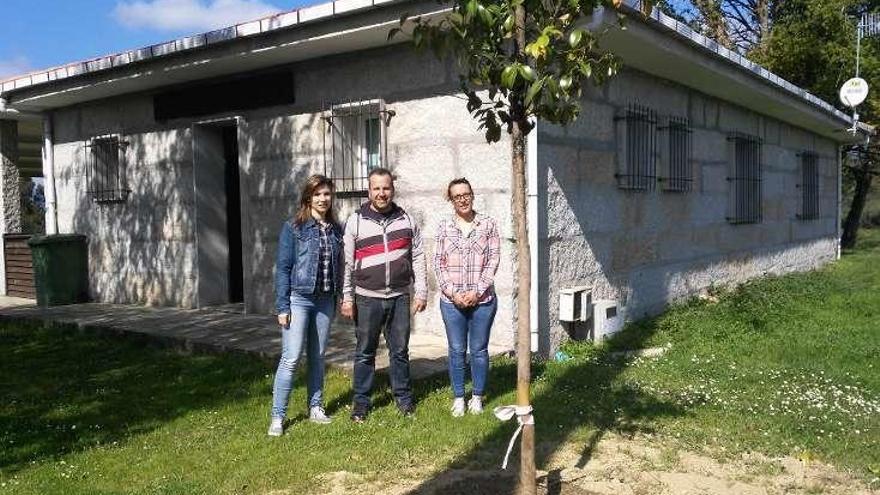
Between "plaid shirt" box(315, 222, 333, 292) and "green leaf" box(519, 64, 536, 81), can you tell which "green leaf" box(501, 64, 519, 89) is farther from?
"plaid shirt" box(315, 222, 333, 292)

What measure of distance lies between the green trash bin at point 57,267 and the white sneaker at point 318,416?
21.2ft

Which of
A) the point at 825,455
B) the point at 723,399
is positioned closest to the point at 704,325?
the point at 723,399

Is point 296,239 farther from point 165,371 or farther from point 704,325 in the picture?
point 704,325

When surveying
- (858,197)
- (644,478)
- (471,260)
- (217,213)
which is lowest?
(644,478)

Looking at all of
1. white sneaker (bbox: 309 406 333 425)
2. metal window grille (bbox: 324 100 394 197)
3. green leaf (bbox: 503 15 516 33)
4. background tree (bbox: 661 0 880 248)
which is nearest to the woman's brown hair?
white sneaker (bbox: 309 406 333 425)

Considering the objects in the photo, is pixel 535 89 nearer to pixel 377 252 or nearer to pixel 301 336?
pixel 377 252

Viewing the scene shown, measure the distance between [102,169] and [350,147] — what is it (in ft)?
14.4

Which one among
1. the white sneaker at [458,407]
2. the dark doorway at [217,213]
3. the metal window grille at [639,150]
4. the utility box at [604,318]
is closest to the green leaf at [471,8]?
the white sneaker at [458,407]

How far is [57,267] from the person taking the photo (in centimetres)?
1013

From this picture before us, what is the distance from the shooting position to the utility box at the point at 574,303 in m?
7.04

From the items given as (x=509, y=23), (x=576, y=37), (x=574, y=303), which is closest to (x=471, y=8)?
(x=509, y=23)

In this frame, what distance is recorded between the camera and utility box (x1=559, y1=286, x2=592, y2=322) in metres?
7.04

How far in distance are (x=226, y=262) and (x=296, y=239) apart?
196 inches

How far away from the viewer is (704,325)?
8180 millimetres
